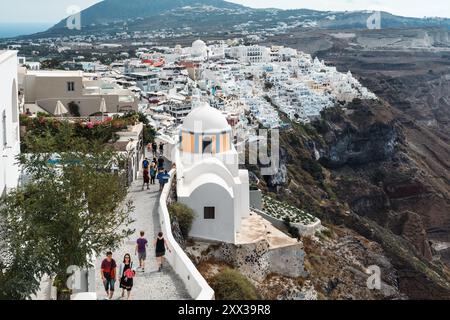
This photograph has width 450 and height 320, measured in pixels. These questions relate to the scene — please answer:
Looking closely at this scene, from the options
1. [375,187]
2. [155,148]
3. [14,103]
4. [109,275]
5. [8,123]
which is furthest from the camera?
[375,187]

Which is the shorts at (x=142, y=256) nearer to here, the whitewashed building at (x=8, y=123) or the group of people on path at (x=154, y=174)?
the whitewashed building at (x=8, y=123)

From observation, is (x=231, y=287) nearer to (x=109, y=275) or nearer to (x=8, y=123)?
(x=109, y=275)

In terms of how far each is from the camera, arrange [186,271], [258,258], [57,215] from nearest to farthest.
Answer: [57,215]
[186,271]
[258,258]

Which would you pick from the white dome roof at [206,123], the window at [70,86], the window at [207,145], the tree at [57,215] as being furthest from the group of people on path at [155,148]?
the tree at [57,215]

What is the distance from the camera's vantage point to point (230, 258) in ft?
62.6

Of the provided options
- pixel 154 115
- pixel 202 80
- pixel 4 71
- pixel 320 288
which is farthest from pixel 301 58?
pixel 4 71

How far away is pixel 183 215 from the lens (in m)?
18.3

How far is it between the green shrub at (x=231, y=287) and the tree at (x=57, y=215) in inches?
155

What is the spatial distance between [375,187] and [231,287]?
54.6 m

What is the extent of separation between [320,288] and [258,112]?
39.8 meters

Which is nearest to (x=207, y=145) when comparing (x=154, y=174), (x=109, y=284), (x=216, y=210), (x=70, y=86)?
(x=154, y=174)

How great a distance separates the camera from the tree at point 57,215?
9.35m
